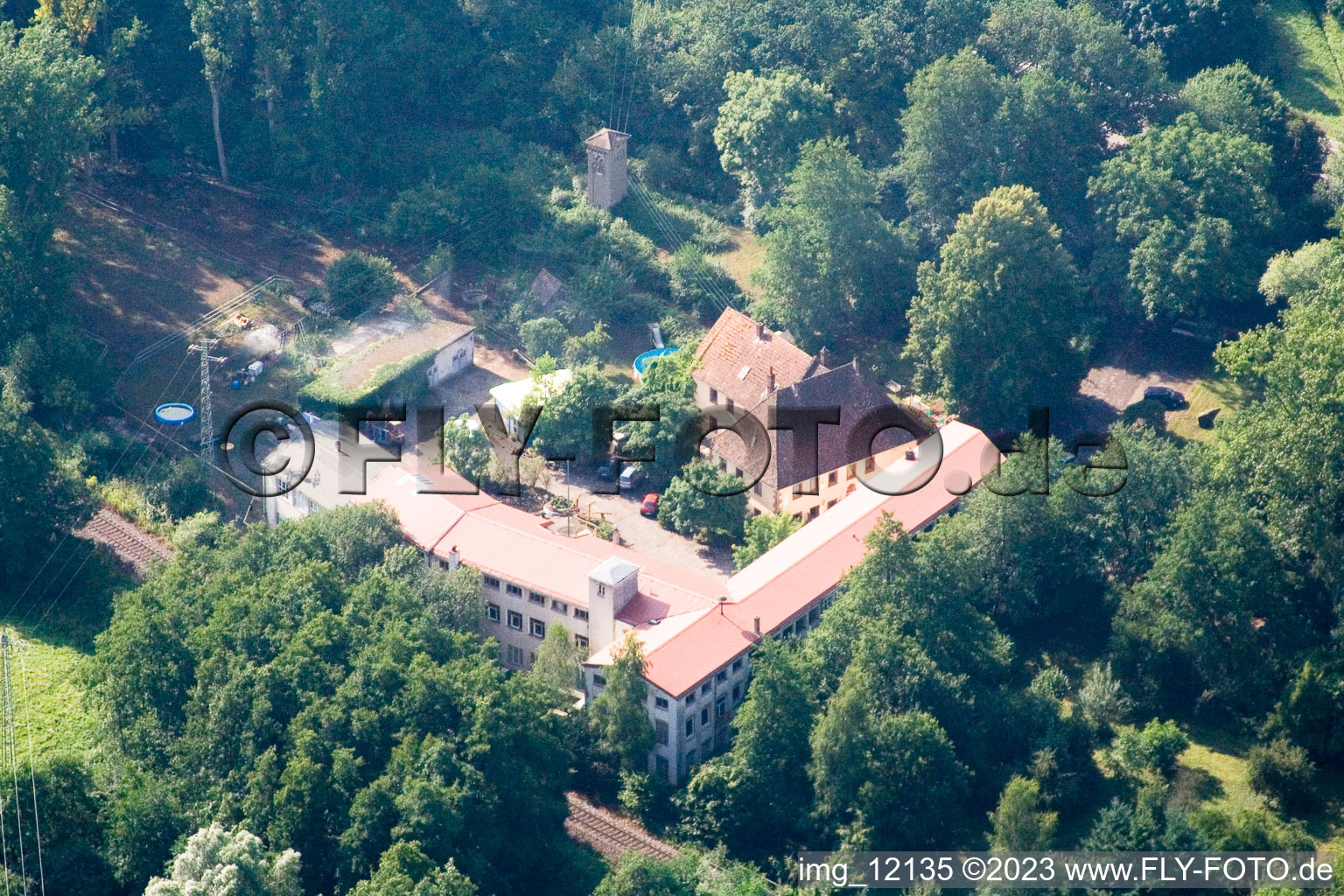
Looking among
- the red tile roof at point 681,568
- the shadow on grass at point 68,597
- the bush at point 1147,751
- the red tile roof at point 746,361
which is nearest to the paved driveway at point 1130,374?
the red tile roof at point 681,568

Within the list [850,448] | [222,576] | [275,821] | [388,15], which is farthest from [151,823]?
[388,15]

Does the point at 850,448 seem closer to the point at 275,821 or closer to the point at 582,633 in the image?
the point at 582,633

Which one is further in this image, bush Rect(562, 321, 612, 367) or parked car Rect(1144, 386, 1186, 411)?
bush Rect(562, 321, 612, 367)

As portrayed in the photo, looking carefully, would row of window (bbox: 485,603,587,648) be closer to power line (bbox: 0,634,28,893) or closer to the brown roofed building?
the brown roofed building

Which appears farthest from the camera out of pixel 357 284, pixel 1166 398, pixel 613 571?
pixel 357 284

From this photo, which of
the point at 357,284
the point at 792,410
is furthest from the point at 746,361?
the point at 357,284

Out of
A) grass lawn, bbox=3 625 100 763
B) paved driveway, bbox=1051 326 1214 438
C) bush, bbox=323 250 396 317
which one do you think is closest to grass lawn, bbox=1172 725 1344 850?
paved driveway, bbox=1051 326 1214 438

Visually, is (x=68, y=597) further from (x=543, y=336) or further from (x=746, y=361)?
(x=746, y=361)
